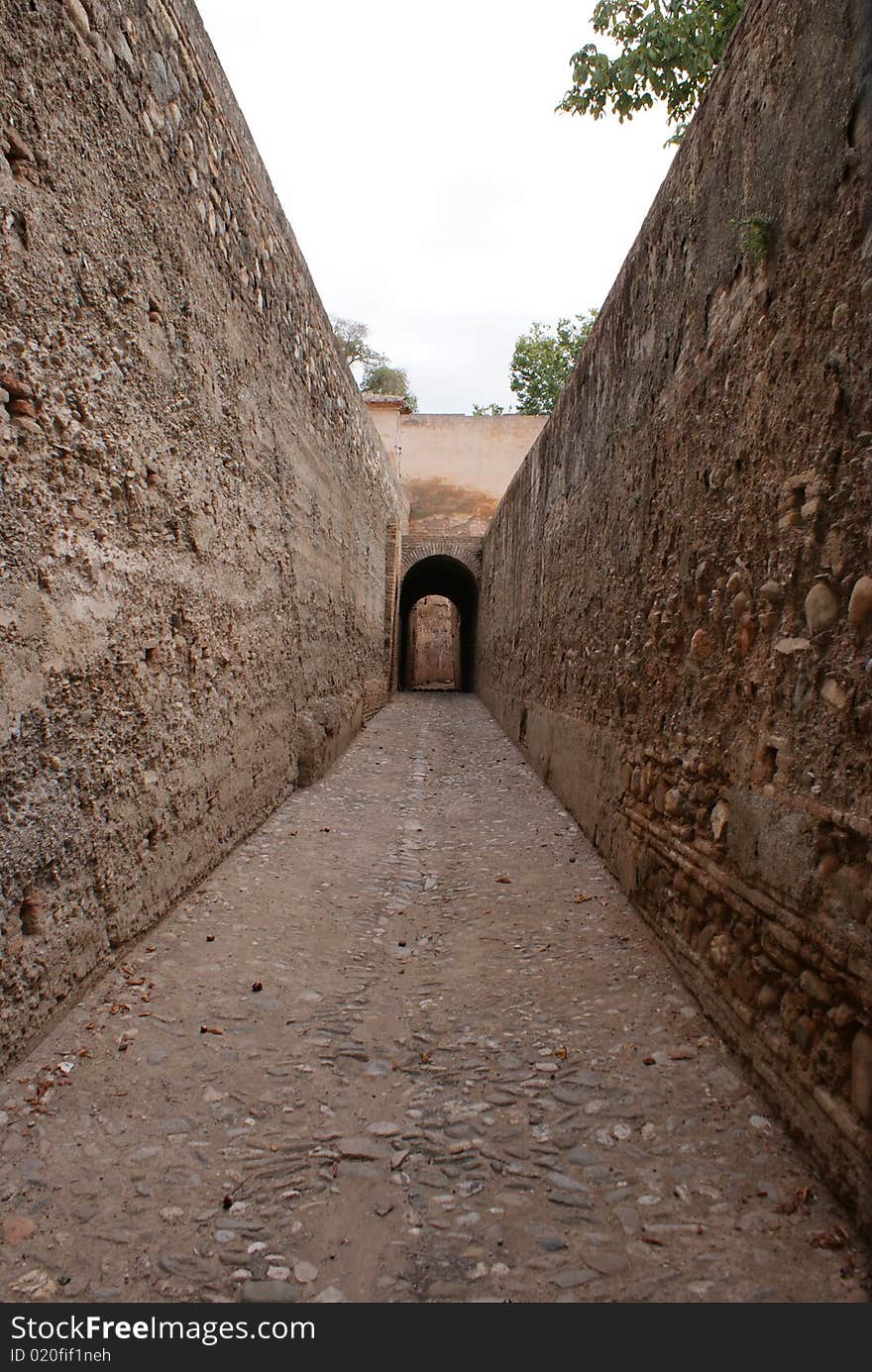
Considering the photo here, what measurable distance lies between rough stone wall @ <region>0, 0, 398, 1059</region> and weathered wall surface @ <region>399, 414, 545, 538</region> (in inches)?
619

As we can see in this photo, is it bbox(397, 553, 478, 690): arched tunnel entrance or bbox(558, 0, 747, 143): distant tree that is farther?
bbox(397, 553, 478, 690): arched tunnel entrance

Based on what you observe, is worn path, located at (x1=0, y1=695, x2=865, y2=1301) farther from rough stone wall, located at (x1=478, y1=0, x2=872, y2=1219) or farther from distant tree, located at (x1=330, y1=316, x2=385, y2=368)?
distant tree, located at (x1=330, y1=316, x2=385, y2=368)

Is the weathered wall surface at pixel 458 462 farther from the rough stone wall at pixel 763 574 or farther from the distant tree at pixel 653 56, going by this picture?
the rough stone wall at pixel 763 574

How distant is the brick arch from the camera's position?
14234mm

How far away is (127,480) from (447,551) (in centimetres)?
1192

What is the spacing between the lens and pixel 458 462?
2047 centimetres

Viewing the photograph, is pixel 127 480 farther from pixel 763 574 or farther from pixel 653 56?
pixel 653 56

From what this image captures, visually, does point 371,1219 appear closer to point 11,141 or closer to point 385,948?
Answer: point 385,948

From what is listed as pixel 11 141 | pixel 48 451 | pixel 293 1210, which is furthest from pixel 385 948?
pixel 11 141

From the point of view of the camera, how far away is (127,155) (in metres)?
2.64

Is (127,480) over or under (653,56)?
under

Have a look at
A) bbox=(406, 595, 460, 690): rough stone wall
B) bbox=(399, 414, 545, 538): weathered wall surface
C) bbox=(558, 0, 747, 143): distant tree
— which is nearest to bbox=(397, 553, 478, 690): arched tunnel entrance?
bbox=(399, 414, 545, 538): weathered wall surface

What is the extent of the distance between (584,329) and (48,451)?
88.9ft

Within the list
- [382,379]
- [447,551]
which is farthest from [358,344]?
[447,551]
